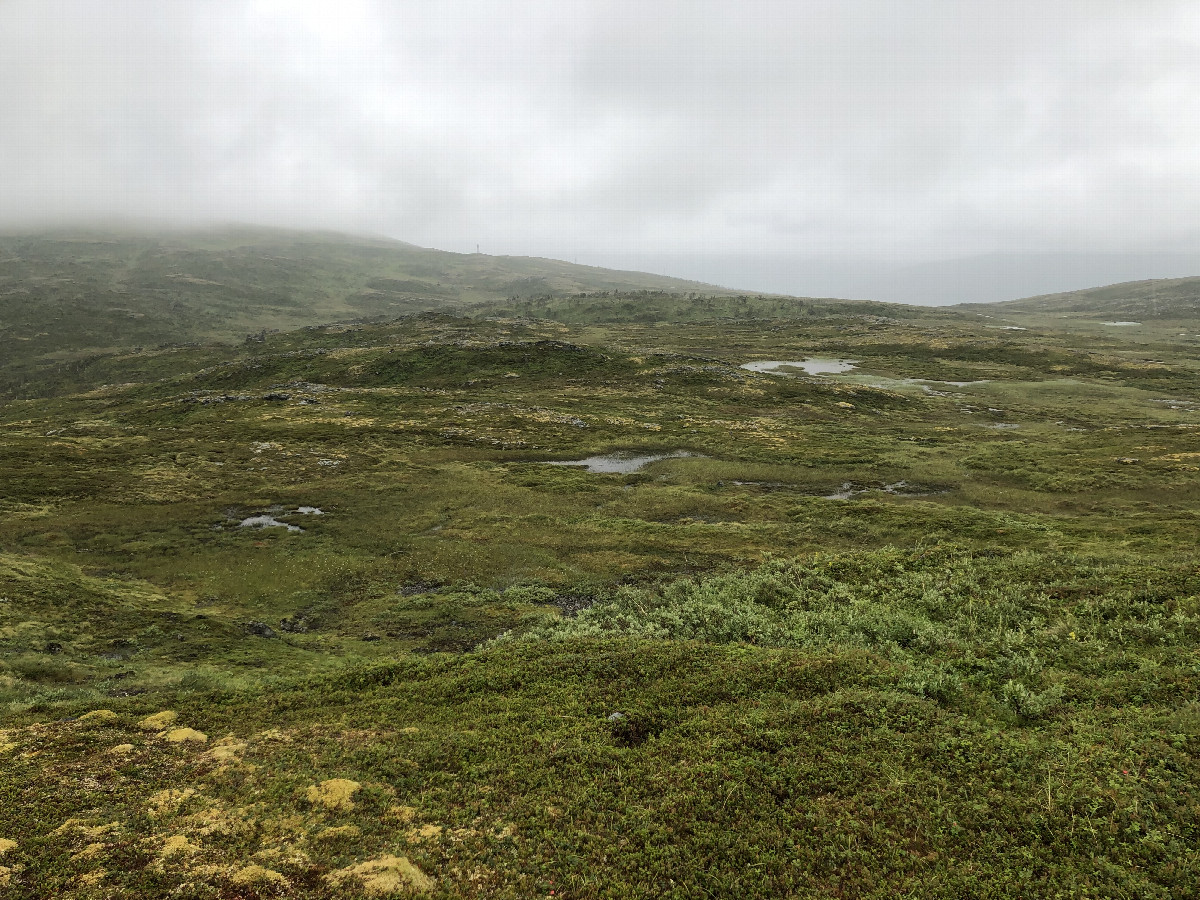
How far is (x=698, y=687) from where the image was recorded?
21062 mm

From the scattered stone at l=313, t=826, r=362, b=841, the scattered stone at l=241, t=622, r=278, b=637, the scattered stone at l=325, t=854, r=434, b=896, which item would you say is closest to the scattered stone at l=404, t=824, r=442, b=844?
the scattered stone at l=325, t=854, r=434, b=896

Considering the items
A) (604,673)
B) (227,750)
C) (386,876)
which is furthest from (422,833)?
(604,673)

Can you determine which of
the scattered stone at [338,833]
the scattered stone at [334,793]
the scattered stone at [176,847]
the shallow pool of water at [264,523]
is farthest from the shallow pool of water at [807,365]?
the scattered stone at [176,847]

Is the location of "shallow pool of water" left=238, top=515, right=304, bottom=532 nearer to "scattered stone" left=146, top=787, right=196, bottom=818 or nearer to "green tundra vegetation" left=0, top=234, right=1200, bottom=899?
"green tundra vegetation" left=0, top=234, right=1200, bottom=899

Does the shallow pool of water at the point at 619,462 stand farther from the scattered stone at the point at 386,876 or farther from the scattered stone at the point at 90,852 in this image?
the scattered stone at the point at 90,852

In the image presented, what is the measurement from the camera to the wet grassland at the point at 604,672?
528 inches

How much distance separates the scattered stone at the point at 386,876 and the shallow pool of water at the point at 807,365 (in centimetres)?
12352

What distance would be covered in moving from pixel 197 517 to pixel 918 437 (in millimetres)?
89073

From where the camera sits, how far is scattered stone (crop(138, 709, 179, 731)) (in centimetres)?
1925

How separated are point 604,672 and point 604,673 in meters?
0.06

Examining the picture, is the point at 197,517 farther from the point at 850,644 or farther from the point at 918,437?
the point at 918,437

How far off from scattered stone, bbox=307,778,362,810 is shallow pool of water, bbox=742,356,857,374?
122 metres

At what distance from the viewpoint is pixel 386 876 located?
12906 mm

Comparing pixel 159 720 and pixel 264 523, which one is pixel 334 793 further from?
pixel 264 523
